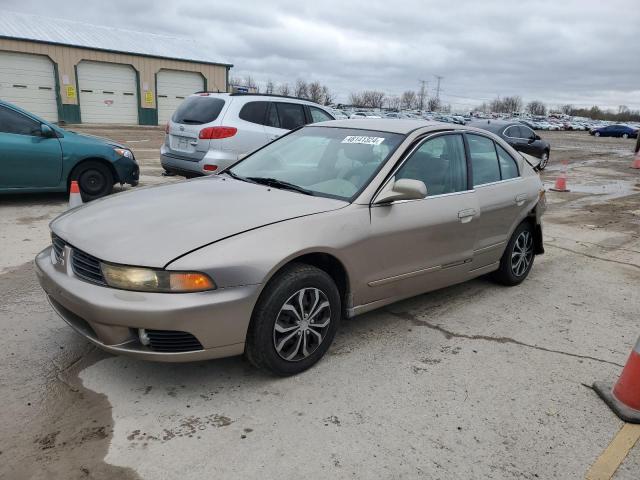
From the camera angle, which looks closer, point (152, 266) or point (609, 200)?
point (152, 266)

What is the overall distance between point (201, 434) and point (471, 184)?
3048 mm

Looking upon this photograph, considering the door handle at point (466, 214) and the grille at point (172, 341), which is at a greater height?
the door handle at point (466, 214)

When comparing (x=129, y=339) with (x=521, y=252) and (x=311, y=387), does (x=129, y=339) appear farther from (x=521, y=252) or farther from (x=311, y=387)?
(x=521, y=252)

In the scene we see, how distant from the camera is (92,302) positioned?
9.29 feet

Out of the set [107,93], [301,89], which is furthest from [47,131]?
[301,89]

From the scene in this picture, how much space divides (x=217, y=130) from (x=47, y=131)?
2412mm

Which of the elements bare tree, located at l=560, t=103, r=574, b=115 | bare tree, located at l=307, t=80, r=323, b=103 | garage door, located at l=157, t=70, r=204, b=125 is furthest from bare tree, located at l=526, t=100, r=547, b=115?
garage door, located at l=157, t=70, r=204, b=125

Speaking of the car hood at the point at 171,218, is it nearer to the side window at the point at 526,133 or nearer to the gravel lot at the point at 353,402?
the gravel lot at the point at 353,402

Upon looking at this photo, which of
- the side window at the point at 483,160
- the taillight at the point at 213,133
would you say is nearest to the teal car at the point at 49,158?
the taillight at the point at 213,133

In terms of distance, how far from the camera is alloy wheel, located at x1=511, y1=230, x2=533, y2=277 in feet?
17.1

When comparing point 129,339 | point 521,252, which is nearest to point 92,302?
point 129,339

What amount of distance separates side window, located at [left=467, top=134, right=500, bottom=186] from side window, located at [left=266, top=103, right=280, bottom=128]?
4777 millimetres

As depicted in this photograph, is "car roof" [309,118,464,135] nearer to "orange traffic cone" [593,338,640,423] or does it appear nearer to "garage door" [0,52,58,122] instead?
"orange traffic cone" [593,338,640,423]

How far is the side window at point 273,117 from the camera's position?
896 cm
